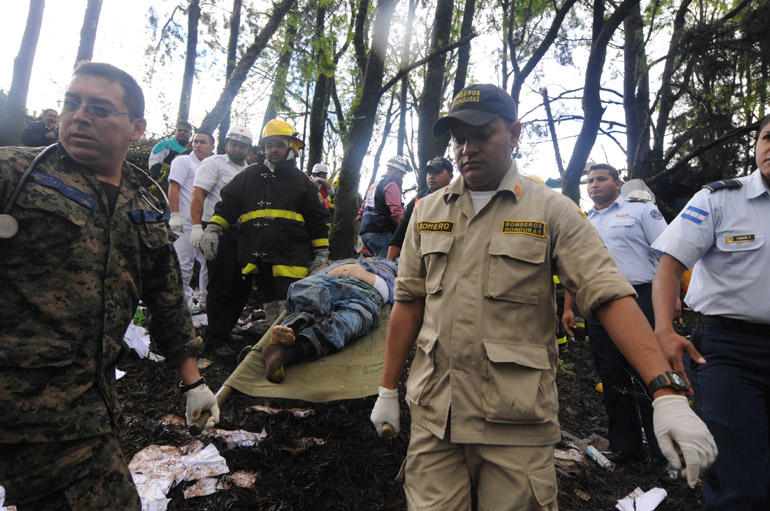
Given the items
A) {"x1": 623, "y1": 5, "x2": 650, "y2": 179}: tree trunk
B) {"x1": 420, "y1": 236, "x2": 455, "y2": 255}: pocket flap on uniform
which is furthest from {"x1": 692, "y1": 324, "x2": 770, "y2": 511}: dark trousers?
{"x1": 623, "y1": 5, "x2": 650, "y2": 179}: tree trunk

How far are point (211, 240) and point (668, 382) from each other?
384 centimetres

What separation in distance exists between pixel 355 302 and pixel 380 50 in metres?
4.22

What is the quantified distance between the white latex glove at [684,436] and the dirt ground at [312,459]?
1.66m

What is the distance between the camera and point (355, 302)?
3.71 metres

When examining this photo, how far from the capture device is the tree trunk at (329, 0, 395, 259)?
6293 mm

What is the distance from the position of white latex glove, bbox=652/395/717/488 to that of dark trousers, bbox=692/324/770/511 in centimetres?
86

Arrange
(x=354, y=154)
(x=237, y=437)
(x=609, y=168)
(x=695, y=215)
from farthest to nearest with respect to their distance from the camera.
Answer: (x=354, y=154) → (x=609, y=168) → (x=237, y=437) → (x=695, y=215)

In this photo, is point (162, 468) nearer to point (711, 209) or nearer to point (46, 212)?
point (46, 212)

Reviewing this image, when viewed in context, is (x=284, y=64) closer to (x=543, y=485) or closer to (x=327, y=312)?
(x=327, y=312)

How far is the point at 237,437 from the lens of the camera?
2.96 m

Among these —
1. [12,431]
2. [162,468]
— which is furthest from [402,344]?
[162,468]

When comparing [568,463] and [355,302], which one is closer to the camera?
[568,463]

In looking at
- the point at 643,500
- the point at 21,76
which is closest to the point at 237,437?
the point at 643,500

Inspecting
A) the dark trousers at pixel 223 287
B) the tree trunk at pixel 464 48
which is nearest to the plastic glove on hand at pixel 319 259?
the dark trousers at pixel 223 287
